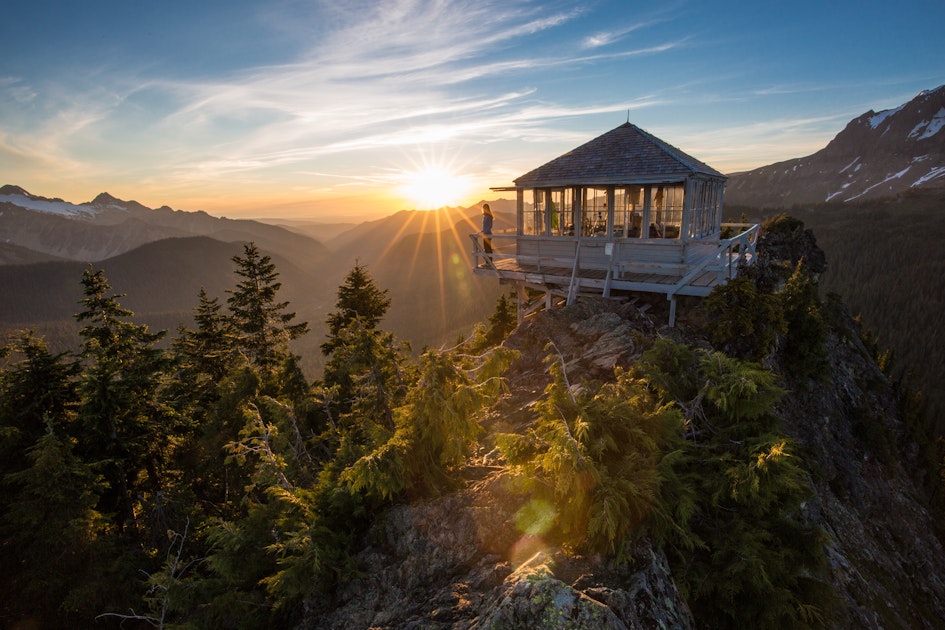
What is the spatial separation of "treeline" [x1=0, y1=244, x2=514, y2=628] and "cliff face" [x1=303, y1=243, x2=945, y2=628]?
1.93 ft

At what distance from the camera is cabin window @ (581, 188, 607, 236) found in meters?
16.5

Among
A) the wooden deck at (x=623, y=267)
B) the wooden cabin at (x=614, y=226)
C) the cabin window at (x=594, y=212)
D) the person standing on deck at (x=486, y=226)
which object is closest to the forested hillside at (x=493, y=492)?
the wooden deck at (x=623, y=267)

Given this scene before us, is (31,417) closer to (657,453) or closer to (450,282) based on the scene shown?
(657,453)

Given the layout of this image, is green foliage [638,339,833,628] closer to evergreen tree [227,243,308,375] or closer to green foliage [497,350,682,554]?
green foliage [497,350,682,554]

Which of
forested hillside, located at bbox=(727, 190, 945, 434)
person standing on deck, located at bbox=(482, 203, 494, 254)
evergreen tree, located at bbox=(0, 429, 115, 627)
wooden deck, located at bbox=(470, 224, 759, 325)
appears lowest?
forested hillside, located at bbox=(727, 190, 945, 434)

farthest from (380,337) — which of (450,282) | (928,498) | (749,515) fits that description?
(450,282)

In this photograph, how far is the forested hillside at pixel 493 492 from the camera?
4.50 m

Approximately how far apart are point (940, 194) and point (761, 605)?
21579cm

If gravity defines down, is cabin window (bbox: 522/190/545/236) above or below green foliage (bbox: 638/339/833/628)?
above

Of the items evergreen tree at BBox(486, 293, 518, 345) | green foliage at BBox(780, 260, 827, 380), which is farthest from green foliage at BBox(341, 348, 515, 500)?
evergreen tree at BBox(486, 293, 518, 345)

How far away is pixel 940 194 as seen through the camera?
14550 cm

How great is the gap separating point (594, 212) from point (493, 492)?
1358cm

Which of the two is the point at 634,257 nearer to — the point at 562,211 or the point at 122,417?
the point at 562,211

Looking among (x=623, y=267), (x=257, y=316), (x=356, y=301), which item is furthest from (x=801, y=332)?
(x=257, y=316)
